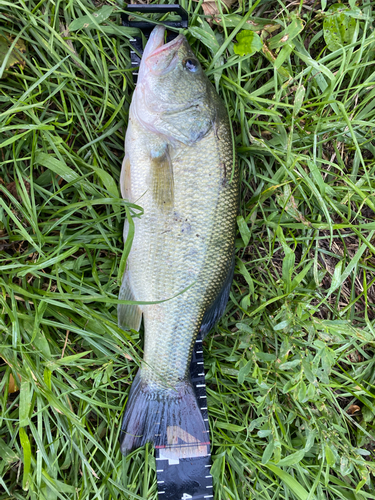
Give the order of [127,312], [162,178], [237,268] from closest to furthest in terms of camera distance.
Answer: [162,178]
[127,312]
[237,268]

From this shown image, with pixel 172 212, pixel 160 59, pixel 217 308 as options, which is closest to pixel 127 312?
pixel 217 308

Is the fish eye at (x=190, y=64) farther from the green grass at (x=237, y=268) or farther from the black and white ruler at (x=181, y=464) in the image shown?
the black and white ruler at (x=181, y=464)

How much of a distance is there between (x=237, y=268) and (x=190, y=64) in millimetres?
1189

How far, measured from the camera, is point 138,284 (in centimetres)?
174

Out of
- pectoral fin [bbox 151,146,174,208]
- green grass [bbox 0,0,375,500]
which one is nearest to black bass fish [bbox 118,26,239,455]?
pectoral fin [bbox 151,146,174,208]

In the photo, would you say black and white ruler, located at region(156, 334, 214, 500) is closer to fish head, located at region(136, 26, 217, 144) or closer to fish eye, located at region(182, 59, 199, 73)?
fish head, located at region(136, 26, 217, 144)

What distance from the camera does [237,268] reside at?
6.64 ft

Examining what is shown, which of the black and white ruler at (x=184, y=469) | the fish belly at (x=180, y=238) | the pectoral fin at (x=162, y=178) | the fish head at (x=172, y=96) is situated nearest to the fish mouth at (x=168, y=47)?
the fish head at (x=172, y=96)

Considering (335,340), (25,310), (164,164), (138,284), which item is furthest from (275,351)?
(25,310)

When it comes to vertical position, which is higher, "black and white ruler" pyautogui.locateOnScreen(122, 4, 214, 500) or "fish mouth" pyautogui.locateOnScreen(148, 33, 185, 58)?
"fish mouth" pyautogui.locateOnScreen(148, 33, 185, 58)

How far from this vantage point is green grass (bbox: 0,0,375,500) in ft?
5.36

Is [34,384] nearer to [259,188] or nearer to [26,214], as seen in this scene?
[26,214]

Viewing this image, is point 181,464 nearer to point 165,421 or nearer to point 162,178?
point 165,421

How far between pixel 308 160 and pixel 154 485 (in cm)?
209
